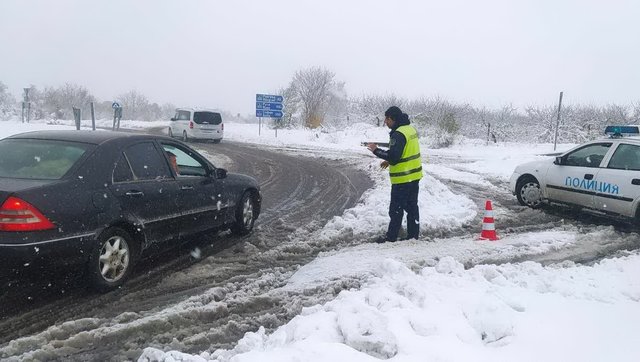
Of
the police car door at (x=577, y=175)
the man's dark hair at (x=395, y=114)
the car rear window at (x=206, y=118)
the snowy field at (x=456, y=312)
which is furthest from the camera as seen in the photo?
the car rear window at (x=206, y=118)

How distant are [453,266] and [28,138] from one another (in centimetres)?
463

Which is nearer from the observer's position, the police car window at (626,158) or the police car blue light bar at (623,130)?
the police car window at (626,158)

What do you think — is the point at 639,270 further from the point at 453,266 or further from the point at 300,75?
the point at 300,75

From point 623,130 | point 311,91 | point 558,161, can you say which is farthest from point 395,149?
point 311,91

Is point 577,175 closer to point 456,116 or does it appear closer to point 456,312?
point 456,312

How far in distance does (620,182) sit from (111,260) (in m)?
7.73

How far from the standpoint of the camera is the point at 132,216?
4.73 m

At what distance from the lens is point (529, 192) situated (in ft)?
31.7

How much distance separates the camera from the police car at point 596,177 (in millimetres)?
7820

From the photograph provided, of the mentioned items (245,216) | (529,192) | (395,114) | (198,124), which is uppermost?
(395,114)

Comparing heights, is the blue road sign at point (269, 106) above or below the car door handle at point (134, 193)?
above

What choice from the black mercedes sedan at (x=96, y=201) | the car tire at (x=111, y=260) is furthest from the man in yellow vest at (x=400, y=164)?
the car tire at (x=111, y=260)

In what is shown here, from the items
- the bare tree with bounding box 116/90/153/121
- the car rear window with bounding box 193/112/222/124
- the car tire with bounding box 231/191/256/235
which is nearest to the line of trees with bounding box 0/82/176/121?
the bare tree with bounding box 116/90/153/121

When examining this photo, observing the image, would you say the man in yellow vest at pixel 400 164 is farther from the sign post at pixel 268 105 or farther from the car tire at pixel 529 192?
the sign post at pixel 268 105
